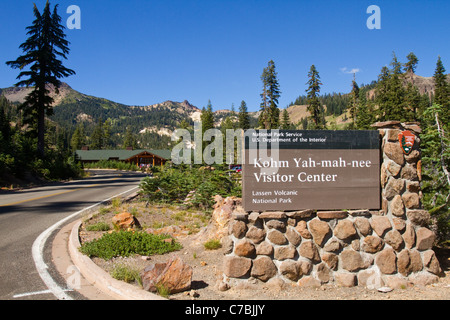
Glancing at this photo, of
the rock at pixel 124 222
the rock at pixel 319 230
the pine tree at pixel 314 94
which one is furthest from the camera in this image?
the pine tree at pixel 314 94

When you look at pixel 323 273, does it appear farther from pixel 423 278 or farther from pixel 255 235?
pixel 423 278

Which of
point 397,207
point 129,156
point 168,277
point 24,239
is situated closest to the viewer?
point 168,277

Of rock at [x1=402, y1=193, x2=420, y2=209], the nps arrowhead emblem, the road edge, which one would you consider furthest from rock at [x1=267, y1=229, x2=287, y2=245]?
the nps arrowhead emblem

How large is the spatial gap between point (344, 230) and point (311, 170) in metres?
1.10

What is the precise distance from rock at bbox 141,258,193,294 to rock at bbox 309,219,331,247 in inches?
81.1

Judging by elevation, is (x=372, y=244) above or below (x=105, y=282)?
above

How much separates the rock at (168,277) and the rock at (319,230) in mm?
2059

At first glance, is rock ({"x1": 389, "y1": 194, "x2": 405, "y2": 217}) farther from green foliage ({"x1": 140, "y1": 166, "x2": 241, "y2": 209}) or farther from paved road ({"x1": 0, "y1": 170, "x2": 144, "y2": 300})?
green foliage ({"x1": 140, "y1": 166, "x2": 241, "y2": 209})

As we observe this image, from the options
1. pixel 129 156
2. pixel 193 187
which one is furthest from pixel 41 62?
pixel 129 156

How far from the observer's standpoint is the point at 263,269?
15.6ft

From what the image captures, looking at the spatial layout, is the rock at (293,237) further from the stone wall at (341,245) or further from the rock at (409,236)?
the rock at (409,236)

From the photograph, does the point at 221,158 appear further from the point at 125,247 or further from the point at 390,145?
the point at 390,145

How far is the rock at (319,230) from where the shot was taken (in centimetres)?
493

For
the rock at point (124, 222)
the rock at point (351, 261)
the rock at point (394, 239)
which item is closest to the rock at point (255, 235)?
the rock at point (351, 261)
